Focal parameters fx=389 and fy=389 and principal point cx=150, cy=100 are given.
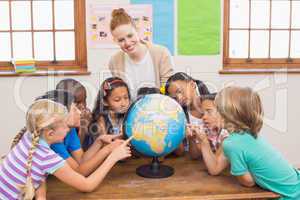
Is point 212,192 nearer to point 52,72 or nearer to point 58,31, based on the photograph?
point 52,72

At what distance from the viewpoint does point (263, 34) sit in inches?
181

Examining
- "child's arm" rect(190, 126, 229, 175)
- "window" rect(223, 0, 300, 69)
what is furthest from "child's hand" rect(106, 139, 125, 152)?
"window" rect(223, 0, 300, 69)

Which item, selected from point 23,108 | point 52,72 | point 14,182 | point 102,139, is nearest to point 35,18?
point 52,72

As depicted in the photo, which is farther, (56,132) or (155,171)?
(155,171)

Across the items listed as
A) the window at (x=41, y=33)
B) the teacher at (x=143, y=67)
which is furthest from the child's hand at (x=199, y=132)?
the window at (x=41, y=33)

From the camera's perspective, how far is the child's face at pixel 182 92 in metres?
2.55

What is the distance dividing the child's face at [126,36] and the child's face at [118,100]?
1.74 feet

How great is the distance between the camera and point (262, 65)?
176 inches

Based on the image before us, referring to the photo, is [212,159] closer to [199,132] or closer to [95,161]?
[199,132]

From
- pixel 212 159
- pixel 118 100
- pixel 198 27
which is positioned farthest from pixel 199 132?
pixel 198 27

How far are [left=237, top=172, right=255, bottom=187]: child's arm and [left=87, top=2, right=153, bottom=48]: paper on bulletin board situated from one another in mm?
2568

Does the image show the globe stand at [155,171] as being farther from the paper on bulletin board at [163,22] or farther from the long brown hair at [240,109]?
the paper on bulletin board at [163,22]

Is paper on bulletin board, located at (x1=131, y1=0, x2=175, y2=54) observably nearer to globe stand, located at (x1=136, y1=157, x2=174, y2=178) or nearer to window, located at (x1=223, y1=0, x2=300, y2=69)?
window, located at (x1=223, y1=0, x2=300, y2=69)

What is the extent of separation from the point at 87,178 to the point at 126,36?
133cm
